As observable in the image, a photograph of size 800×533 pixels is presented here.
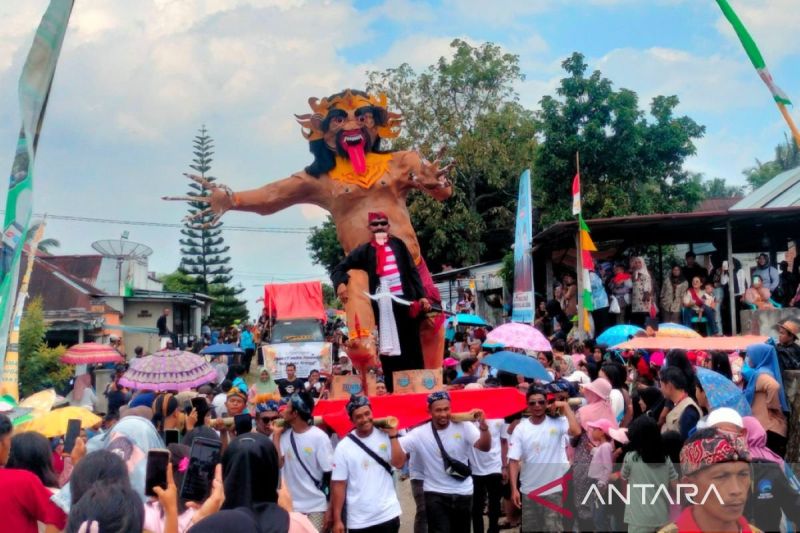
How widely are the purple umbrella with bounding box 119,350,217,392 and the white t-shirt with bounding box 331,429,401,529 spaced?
3876 millimetres

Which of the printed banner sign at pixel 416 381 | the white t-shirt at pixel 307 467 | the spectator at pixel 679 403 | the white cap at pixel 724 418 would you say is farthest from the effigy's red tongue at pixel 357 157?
the white cap at pixel 724 418

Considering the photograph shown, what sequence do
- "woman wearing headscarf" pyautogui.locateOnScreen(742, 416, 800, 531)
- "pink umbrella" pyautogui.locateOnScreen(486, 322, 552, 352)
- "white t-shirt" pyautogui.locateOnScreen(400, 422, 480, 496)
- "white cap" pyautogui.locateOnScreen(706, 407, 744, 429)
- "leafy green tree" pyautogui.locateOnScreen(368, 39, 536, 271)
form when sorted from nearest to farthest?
"white cap" pyautogui.locateOnScreen(706, 407, 744, 429), "woman wearing headscarf" pyautogui.locateOnScreen(742, 416, 800, 531), "white t-shirt" pyautogui.locateOnScreen(400, 422, 480, 496), "pink umbrella" pyautogui.locateOnScreen(486, 322, 552, 352), "leafy green tree" pyautogui.locateOnScreen(368, 39, 536, 271)

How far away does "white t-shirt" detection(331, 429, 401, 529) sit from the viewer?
6.07m

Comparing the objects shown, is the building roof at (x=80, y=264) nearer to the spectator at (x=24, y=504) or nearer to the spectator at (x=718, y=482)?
the spectator at (x=24, y=504)

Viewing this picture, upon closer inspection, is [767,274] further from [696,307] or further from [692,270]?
[696,307]

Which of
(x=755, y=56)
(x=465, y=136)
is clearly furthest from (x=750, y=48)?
(x=465, y=136)

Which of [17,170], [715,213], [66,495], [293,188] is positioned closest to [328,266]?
[715,213]

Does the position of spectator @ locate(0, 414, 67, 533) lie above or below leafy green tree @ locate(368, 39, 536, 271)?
below

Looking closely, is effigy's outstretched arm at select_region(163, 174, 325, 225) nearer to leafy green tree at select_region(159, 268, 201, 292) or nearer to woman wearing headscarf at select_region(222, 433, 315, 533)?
woman wearing headscarf at select_region(222, 433, 315, 533)

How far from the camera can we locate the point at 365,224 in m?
9.83

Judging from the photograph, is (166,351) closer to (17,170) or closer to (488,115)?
(17,170)

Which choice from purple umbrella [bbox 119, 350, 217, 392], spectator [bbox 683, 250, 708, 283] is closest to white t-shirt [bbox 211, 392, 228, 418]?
purple umbrella [bbox 119, 350, 217, 392]

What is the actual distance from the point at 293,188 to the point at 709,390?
17.8 feet

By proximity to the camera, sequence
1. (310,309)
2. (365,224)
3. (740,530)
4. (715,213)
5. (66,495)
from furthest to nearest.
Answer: (310,309)
(715,213)
(365,224)
(66,495)
(740,530)
